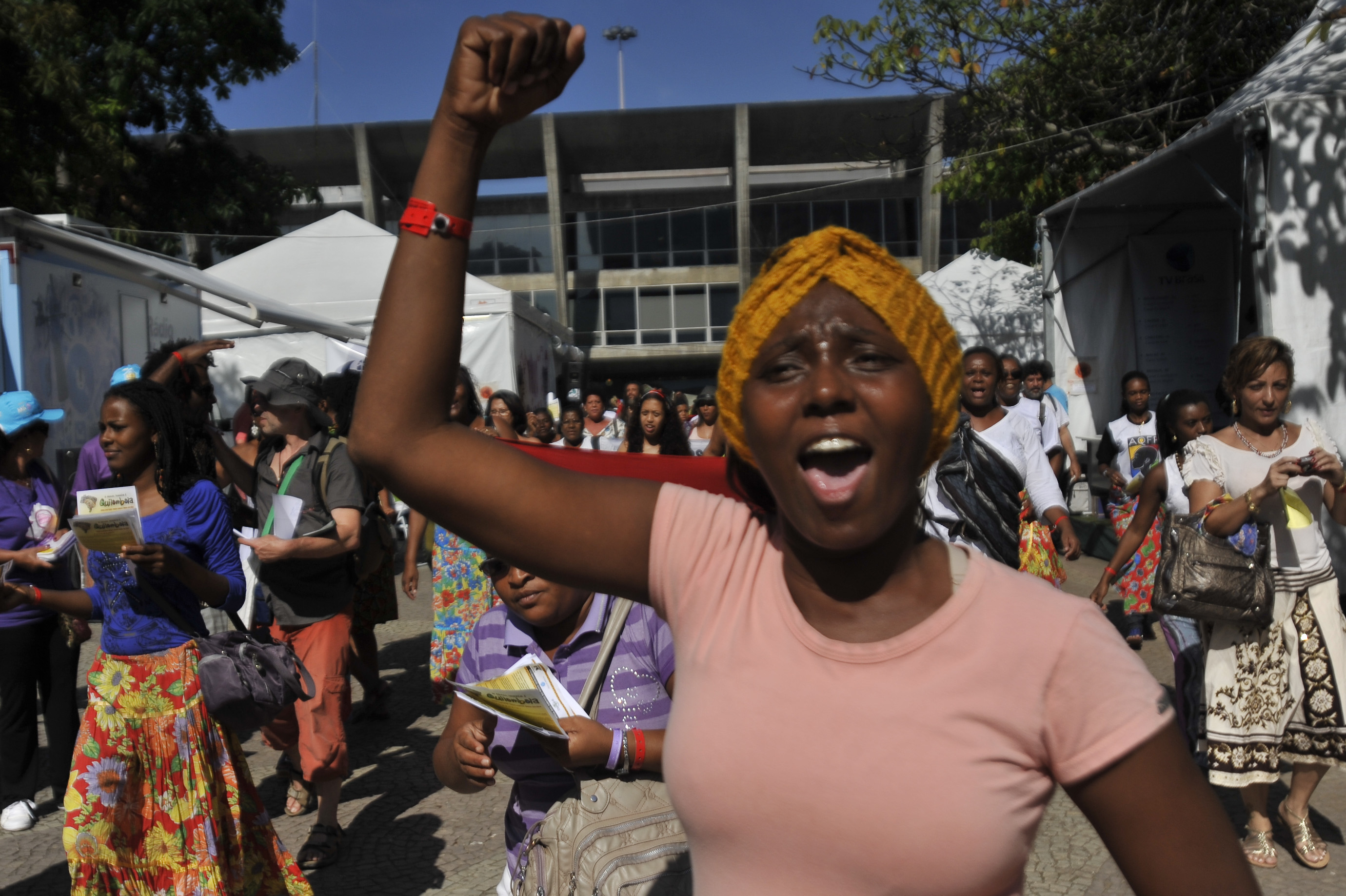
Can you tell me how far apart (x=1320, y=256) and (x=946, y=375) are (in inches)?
276

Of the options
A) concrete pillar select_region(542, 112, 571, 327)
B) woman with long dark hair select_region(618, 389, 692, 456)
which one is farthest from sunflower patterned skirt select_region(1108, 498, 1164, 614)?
concrete pillar select_region(542, 112, 571, 327)

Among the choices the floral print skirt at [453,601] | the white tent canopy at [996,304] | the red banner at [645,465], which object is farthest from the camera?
the white tent canopy at [996,304]

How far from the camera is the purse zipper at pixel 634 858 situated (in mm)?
1883

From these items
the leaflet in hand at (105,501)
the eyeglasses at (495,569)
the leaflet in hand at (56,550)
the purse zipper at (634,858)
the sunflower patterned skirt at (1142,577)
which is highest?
the leaflet in hand at (105,501)

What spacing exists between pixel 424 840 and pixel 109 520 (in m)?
2.09

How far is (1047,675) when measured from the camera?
117 centimetres

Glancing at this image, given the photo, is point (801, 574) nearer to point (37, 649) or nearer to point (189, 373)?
point (37, 649)

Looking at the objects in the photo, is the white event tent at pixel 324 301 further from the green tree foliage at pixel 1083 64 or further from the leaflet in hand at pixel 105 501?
the leaflet in hand at pixel 105 501

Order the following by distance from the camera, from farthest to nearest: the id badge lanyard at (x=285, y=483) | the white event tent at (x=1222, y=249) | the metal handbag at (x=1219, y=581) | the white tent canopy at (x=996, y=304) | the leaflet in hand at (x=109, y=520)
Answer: the white tent canopy at (x=996, y=304)
the white event tent at (x=1222, y=249)
the id badge lanyard at (x=285, y=483)
the metal handbag at (x=1219, y=581)
the leaflet in hand at (x=109, y=520)

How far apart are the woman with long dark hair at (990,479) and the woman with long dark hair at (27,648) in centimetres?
398

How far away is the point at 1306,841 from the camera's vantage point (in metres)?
3.98

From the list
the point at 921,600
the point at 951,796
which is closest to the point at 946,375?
the point at 921,600

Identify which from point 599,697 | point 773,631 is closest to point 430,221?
point 773,631

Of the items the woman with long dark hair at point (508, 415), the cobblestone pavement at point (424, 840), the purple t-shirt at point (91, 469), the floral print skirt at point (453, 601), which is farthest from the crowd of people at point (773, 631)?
the woman with long dark hair at point (508, 415)
